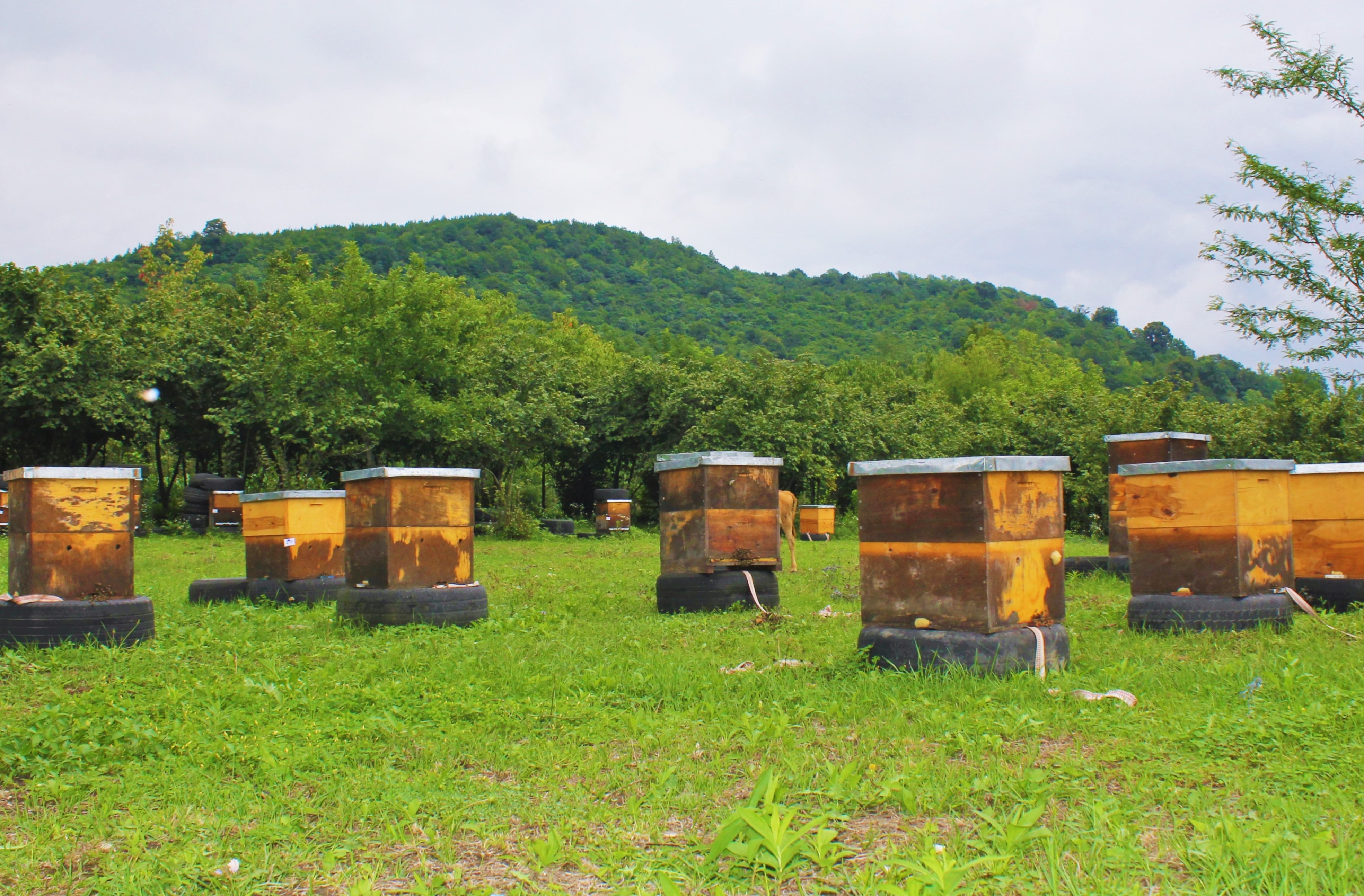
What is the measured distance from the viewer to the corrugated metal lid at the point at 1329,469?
8242 millimetres

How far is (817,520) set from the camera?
24.5 meters

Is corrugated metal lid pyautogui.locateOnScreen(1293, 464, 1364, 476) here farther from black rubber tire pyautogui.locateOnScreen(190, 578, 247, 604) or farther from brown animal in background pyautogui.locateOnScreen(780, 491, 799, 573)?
black rubber tire pyautogui.locateOnScreen(190, 578, 247, 604)

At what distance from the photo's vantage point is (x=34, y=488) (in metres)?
7.45

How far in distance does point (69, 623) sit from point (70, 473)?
1.16 m

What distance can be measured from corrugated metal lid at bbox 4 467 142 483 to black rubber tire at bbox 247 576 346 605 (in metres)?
2.59

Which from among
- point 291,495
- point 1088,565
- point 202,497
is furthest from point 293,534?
point 202,497

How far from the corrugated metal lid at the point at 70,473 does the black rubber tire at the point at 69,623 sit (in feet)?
3.10

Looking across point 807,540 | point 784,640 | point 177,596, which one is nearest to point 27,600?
point 177,596

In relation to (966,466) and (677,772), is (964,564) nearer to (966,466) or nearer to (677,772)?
(966,466)

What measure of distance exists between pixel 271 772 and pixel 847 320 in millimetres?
87778


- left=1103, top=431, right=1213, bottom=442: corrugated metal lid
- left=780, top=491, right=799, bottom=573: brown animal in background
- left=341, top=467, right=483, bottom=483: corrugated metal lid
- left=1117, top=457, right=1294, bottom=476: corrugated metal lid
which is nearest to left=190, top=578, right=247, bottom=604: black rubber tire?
left=341, top=467, right=483, bottom=483: corrugated metal lid

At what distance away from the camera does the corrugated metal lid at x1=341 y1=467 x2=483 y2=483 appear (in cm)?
853

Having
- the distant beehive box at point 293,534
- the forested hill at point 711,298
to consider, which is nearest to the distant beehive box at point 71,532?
the distant beehive box at point 293,534

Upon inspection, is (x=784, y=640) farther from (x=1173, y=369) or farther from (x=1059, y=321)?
(x=1059, y=321)
